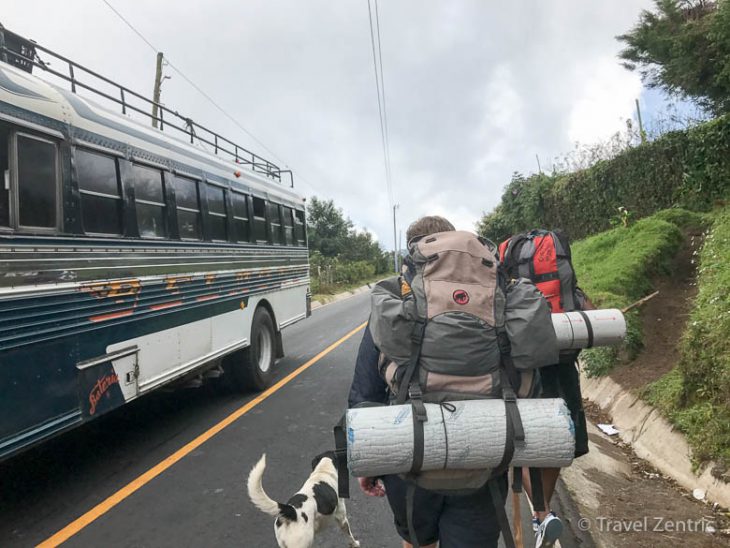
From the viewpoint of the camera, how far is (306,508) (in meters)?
2.93

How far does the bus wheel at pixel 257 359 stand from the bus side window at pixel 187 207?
Result: 184cm

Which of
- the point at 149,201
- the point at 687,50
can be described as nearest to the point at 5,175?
the point at 149,201

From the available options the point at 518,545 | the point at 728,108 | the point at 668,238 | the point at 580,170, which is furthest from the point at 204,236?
the point at 580,170

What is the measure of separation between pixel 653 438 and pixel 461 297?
3655mm

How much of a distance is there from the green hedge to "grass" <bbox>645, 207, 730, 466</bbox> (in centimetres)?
645

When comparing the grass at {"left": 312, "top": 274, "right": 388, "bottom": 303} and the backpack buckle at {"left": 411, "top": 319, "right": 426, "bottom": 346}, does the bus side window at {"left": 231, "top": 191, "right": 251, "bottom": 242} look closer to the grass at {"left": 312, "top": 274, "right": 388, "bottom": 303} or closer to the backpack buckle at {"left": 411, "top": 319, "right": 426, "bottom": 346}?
the backpack buckle at {"left": 411, "top": 319, "right": 426, "bottom": 346}

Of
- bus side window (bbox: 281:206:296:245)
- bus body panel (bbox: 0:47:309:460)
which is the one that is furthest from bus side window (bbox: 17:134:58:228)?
bus side window (bbox: 281:206:296:245)

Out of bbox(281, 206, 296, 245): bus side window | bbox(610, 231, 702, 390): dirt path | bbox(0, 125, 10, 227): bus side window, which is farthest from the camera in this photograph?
bbox(281, 206, 296, 245): bus side window

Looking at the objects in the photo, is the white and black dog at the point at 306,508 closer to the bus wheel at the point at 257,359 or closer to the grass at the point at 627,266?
the bus wheel at the point at 257,359

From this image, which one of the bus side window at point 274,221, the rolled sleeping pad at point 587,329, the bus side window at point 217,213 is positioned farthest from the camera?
the bus side window at point 274,221

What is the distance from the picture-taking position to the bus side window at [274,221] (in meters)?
8.38

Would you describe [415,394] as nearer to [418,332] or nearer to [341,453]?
[418,332]

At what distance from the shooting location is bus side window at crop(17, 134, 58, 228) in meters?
3.53

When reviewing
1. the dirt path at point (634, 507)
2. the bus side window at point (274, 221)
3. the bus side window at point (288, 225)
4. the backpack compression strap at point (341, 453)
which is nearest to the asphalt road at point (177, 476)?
the dirt path at point (634, 507)
